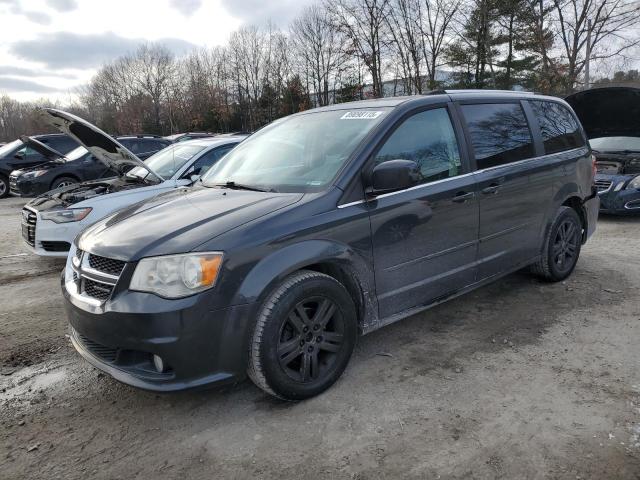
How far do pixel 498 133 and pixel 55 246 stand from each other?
5089 millimetres

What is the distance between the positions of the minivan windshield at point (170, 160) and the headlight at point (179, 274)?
418 centimetres

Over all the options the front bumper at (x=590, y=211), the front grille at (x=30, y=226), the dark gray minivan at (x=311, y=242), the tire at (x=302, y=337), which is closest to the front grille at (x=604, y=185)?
the front bumper at (x=590, y=211)

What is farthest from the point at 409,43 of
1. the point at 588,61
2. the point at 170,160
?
the point at 170,160

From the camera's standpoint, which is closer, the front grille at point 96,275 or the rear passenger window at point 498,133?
the front grille at point 96,275

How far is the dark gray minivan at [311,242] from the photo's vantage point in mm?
2547

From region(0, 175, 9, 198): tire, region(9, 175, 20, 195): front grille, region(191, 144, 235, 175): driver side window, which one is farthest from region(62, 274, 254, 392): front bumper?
region(0, 175, 9, 198): tire

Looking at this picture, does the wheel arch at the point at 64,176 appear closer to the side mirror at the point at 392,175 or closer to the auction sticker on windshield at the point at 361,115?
the auction sticker on windshield at the point at 361,115

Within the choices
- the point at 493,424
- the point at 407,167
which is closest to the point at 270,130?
the point at 407,167

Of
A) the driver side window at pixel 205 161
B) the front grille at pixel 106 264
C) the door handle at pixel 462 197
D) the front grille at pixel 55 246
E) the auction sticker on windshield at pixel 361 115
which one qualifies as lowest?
the front grille at pixel 55 246

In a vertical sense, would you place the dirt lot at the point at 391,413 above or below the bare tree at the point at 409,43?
below

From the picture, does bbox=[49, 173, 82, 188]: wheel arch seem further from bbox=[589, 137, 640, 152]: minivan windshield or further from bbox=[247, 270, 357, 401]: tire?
bbox=[589, 137, 640, 152]: minivan windshield

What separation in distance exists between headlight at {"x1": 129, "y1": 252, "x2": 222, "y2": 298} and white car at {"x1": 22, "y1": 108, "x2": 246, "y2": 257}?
2958 millimetres

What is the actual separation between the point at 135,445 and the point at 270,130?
269cm

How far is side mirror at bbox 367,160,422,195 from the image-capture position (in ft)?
9.80
